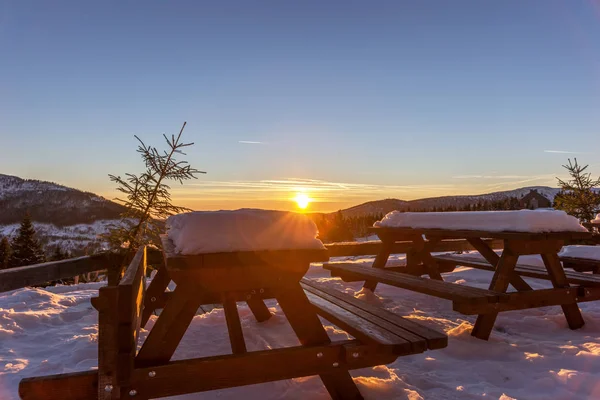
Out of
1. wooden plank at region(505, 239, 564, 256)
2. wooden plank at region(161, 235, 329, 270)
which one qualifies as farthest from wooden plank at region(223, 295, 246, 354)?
wooden plank at region(505, 239, 564, 256)

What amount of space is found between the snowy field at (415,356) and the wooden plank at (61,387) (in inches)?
34.9

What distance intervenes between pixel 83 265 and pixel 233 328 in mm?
3380

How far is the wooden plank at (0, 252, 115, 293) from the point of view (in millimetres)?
4214

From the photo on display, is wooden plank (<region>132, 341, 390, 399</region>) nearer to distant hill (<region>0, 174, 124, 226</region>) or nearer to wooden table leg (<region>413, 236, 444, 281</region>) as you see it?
wooden table leg (<region>413, 236, 444, 281</region>)

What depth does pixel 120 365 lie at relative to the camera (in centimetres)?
197

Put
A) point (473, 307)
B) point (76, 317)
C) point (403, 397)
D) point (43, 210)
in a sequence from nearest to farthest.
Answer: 1. point (403, 397)
2. point (473, 307)
3. point (76, 317)
4. point (43, 210)

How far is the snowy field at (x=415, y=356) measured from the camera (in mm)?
2801

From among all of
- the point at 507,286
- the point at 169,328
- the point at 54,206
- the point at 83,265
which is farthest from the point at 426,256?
the point at 54,206

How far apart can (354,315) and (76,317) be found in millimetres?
4007

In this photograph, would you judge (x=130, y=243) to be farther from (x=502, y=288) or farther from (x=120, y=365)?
(x=502, y=288)

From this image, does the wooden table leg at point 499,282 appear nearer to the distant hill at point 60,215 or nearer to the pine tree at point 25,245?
the pine tree at point 25,245

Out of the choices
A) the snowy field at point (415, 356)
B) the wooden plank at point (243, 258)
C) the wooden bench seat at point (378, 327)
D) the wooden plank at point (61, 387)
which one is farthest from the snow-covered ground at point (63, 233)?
the wooden plank at point (243, 258)

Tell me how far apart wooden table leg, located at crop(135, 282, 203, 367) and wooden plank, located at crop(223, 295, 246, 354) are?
3.21 feet

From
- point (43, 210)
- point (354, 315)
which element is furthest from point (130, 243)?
point (43, 210)
